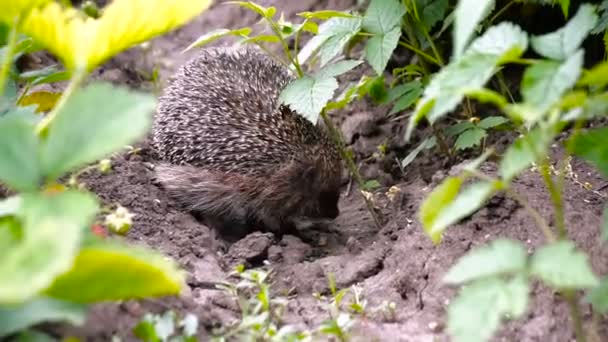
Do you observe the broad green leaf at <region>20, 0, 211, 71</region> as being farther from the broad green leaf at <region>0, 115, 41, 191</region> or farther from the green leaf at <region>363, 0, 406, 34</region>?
the green leaf at <region>363, 0, 406, 34</region>

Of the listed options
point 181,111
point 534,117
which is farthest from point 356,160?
point 534,117

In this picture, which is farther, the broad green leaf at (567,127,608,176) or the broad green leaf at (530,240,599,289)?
the broad green leaf at (567,127,608,176)

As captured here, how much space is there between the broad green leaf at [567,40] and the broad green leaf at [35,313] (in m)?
1.58

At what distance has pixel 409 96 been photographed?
4738 mm

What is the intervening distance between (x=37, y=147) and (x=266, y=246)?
2.45 meters

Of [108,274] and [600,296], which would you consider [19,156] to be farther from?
[600,296]

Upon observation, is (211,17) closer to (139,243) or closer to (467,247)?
(139,243)

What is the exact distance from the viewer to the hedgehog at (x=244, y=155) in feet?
17.9

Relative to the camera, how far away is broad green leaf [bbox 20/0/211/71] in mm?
2420

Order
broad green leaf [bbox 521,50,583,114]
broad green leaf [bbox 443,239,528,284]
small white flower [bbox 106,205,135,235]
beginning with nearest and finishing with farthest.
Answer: broad green leaf [bbox 443,239,528,284] < broad green leaf [bbox 521,50,583,114] < small white flower [bbox 106,205,135,235]

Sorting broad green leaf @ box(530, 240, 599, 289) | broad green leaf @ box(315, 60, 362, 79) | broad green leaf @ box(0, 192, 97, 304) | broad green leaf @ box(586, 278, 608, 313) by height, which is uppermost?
broad green leaf @ box(0, 192, 97, 304)

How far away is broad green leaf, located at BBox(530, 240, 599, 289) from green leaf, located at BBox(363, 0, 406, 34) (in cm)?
239

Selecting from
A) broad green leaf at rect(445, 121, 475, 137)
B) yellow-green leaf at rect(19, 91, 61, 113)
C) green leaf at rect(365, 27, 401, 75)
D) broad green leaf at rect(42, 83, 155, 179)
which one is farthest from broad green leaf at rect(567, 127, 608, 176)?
yellow-green leaf at rect(19, 91, 61, 113)

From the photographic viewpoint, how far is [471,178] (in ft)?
13.4
